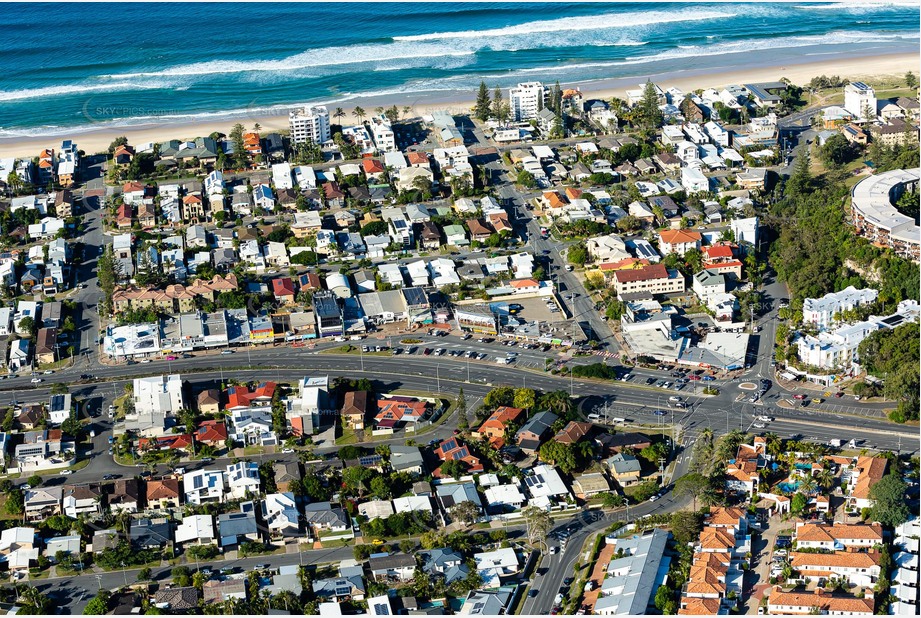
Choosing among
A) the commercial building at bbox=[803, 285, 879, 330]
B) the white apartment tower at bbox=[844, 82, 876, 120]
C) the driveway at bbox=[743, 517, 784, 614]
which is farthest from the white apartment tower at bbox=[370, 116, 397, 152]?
the driveway at bbox=[743, 517, 784, 614]

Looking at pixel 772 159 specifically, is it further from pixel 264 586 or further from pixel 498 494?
pixel 264 586

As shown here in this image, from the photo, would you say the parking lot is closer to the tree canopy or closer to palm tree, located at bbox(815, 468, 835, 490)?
palm tree, located at bbox(815, 468, 835, 490)

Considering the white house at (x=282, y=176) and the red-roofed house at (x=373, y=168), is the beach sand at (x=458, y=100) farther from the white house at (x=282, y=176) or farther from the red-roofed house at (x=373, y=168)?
the red-roofed house at (x=373, y=168)

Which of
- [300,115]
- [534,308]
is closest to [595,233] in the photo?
[534,308]

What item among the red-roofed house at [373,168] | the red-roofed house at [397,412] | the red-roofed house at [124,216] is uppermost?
the red-roofed house at [373,168]

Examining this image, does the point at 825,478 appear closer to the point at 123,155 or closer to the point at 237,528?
the point at 237,528

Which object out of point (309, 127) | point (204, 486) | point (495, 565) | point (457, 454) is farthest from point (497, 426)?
point (309, 127)

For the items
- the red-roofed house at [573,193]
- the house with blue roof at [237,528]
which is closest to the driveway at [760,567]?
the house with blue roof at [237,528]

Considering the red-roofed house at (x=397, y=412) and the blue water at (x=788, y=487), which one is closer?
the blue water at (x=788, y=487)
